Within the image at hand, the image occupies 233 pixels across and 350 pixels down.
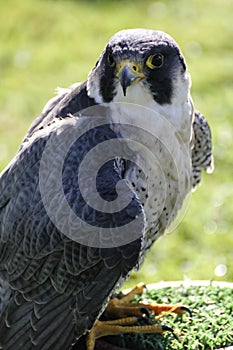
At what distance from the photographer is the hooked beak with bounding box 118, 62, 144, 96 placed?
3914 mm

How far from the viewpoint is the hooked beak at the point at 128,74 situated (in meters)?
3.91

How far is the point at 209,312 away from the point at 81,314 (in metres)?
0.99

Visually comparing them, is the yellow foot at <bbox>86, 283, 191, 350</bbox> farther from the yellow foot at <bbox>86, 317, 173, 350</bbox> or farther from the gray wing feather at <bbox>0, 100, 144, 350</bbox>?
the gray wing feather at <bbox>0, 100, 144, 350</bbox>

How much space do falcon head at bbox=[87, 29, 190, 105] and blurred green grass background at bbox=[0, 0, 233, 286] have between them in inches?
97.7

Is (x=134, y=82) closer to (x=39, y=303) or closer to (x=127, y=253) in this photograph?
(x=127, y=253)

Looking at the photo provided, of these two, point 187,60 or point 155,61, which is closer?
point 155,61

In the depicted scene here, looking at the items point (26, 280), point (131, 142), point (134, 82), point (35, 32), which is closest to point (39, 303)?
point (26, 280)

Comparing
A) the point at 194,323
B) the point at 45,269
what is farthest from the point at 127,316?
the point at 45,269

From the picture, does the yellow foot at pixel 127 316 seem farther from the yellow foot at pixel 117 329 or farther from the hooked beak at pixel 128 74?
the hooked beak at pixel 128 74

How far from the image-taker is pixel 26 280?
4098 mm

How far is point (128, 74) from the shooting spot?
12.9 ft

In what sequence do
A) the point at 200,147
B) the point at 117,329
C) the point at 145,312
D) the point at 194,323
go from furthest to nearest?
the point at 200,147
the point at 145,312
the point at 194,323
the point at 117,329

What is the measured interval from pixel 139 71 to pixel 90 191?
2.13ft

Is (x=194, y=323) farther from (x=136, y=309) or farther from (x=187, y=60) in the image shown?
(x=187, y=60)
